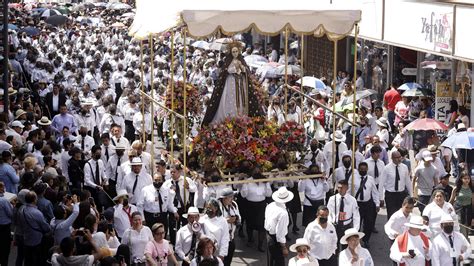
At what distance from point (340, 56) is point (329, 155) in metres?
16.3

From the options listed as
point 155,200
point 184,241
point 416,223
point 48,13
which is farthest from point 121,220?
point 48,13

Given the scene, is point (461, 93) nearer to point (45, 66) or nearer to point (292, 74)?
point (292, 74)

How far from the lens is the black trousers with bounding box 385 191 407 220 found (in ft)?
56.1

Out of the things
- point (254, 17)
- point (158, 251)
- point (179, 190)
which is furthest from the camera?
point (179, 190)

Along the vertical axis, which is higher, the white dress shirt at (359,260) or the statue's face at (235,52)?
the statue's face at (235,52)

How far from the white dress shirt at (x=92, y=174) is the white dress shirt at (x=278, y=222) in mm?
3386

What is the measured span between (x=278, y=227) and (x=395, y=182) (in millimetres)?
3190

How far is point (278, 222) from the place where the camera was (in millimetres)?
14570

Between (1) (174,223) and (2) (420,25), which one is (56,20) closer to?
(2) (420,25)

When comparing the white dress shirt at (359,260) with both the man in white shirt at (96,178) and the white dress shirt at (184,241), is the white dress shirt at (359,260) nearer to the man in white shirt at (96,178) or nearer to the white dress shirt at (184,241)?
the white dress shirt at (184,241)

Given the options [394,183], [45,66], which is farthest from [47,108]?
[394,183]

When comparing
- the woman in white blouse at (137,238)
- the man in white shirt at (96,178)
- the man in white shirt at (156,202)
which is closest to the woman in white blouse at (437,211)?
the man in white shirt at (156,202)

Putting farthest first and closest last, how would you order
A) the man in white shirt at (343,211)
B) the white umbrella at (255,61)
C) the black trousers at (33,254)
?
the white umbrella at (255,61) → the man in white shirt at (343,211) → the black trousers at (33,254)

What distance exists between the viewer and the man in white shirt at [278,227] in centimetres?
→ 1458
